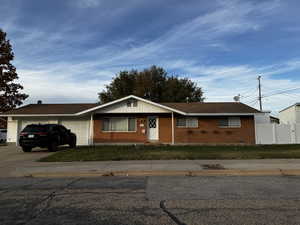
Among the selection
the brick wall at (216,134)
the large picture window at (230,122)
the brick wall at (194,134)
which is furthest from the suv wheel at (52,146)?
the large picture window at (230,122)

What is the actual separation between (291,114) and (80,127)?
23.4 meters

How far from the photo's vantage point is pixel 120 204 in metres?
4.93

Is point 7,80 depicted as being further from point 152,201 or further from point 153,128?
point 152,201

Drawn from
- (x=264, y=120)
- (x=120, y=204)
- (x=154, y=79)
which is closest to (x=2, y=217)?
(x=120, y=204)

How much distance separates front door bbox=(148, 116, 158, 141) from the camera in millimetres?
20531

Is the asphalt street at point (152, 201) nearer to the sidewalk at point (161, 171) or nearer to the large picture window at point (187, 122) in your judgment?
the sidewalk at point (161, 171)

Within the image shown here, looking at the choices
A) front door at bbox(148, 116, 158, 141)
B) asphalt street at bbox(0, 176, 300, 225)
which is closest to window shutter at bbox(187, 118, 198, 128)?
front door at bbox(148, 116, 158, 141)

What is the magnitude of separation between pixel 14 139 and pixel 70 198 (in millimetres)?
20088

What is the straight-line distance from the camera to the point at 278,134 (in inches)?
789

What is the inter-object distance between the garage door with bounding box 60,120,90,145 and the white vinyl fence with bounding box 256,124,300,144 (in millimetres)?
14946

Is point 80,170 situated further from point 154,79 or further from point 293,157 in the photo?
point 154,79

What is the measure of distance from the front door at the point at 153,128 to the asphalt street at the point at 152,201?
12.9m

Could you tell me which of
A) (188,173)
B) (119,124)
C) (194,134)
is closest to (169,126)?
(194,134)

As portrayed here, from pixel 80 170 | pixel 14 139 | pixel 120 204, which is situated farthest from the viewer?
pixel 14 139
